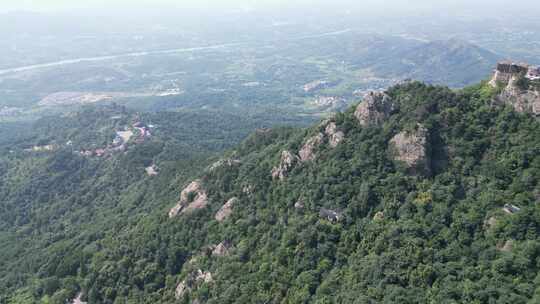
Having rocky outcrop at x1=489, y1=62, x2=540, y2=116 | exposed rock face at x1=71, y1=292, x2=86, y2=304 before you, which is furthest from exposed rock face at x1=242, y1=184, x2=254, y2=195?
rocky outcrop at x1=489, y1=62, x2=540, y2=116

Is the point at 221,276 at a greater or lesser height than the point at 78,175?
greater

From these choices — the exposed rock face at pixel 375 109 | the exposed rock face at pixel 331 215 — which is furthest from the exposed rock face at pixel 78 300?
the exposed rock face at pixel 375 109

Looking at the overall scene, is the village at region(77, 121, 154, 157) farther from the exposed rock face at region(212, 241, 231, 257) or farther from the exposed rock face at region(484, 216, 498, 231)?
the exposed rock face at region(484, 216, 498, 231)

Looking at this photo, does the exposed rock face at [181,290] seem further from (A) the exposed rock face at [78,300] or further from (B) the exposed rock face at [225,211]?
(A) the exposed rock face at [78,300]

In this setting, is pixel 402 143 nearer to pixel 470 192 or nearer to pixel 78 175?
pixel 470 192

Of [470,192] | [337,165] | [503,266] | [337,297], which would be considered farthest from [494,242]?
[337,165]

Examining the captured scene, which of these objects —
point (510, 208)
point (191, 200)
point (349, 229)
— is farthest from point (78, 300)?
point (510, 208)
